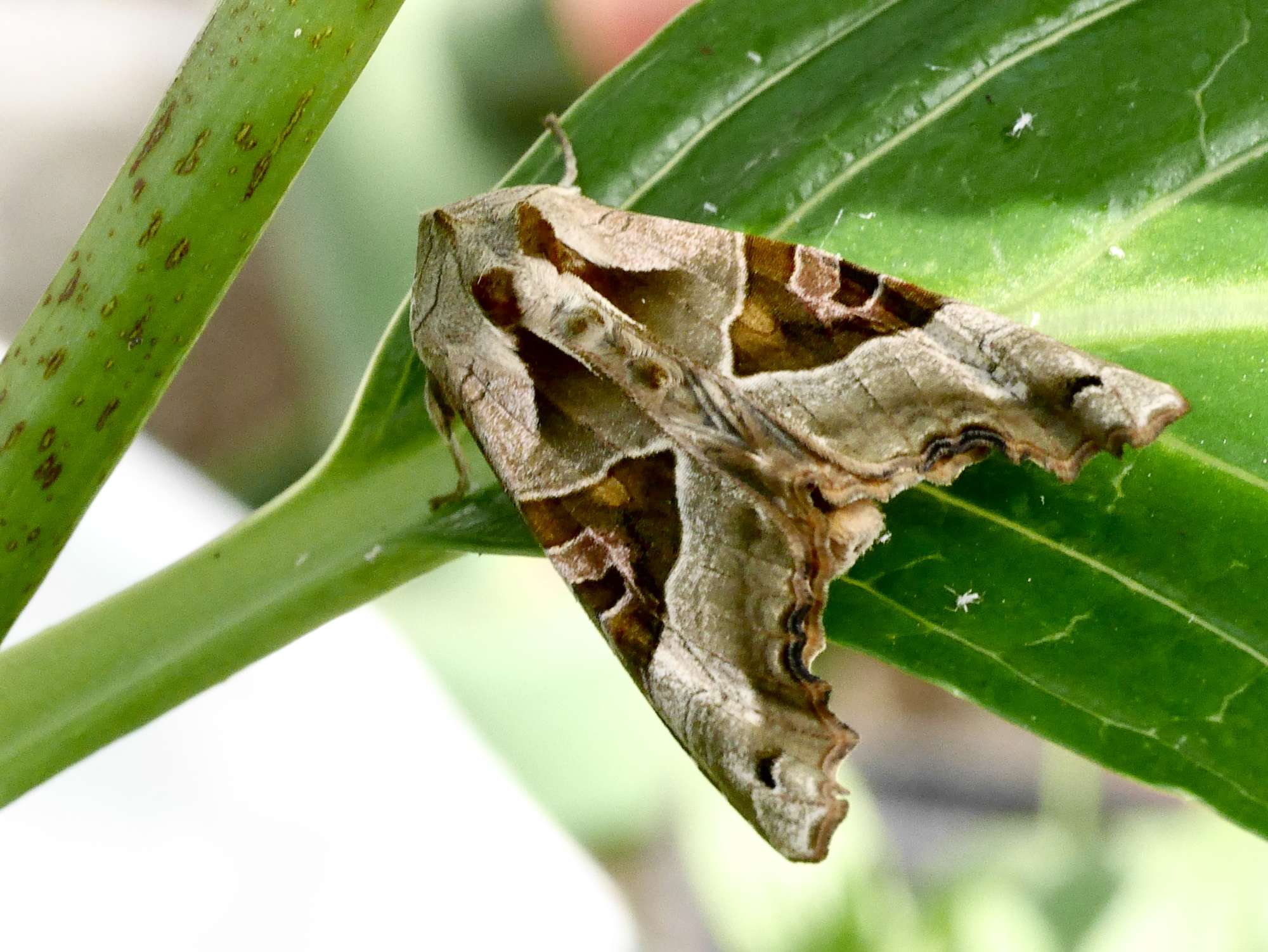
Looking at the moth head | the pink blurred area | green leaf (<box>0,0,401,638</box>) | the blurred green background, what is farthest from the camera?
the pink blurred area

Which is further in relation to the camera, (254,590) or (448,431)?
(448,431)

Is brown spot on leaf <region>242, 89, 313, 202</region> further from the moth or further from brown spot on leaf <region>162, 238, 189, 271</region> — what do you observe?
the moth

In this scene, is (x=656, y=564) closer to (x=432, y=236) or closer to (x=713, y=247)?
(x=713, y=247)

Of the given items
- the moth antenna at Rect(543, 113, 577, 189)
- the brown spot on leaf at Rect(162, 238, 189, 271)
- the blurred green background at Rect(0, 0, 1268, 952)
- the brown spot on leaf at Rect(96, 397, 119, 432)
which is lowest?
the blurred green background at Rect(0, 0, 1268, 952)

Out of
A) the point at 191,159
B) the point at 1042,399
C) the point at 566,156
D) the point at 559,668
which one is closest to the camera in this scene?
the point at 191,159

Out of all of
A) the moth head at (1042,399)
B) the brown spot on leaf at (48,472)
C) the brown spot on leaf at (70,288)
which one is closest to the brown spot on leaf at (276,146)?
the brown spot on leaf at (70,288)

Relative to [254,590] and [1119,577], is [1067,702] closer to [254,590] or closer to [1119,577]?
[1119,577]

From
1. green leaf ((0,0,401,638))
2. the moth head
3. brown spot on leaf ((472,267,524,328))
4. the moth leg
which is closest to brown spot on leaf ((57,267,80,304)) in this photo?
green leaf ((0,0,401,638))

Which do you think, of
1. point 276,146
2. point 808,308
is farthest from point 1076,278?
point 276,146
